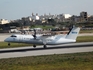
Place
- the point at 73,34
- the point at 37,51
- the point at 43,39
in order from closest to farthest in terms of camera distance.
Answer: the point at 37,51 < the point at 43,39 < the point at 73,34

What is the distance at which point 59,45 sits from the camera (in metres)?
52.6

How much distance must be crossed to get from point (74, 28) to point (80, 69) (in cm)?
2653

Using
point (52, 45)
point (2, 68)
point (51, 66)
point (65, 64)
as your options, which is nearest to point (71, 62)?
point (65, 64)

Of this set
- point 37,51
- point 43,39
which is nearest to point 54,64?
point 37,51

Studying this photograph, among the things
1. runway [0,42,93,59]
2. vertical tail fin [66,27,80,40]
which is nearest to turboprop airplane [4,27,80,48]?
vertical tail fin [66,27,80,40]

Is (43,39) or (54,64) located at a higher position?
(43,39)

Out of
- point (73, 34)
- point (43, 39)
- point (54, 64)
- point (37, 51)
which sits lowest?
point (37, 51)

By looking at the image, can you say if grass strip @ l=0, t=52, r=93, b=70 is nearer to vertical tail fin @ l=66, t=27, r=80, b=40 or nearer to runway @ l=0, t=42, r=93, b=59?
runway @ l=0, t=42, r=93, b=59

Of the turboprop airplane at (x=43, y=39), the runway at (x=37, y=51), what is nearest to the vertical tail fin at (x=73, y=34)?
the turboprop airplane at (x=43, y=39)

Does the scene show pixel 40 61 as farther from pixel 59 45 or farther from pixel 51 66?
pixel 59 45

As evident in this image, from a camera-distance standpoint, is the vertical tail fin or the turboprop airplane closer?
the turboprop airplane

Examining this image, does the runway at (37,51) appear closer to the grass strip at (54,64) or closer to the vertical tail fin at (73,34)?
the vertical tail fin at (73,34)

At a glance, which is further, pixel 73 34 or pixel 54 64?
pixel 73 34

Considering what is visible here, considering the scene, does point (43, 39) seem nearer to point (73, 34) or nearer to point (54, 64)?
point (73, 34)
